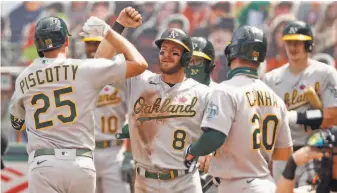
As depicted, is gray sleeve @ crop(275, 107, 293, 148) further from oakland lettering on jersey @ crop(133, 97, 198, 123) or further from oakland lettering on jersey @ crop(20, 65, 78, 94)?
oakland lettering on jersey @ crop(20, 65, 78, 94)

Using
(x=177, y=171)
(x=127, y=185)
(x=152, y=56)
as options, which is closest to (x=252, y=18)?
(x=152, y=56)

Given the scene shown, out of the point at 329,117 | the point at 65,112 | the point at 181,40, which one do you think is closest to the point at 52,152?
the point at 65,112

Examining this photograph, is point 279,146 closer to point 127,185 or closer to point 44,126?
point 44,126

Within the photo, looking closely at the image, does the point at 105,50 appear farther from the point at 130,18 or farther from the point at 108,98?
the point at 108,98

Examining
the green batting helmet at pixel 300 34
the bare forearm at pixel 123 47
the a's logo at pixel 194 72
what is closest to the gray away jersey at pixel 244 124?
the bare forearm at pixel 123 47

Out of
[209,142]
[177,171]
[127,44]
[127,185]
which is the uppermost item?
[127,44]

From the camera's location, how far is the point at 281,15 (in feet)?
50.1

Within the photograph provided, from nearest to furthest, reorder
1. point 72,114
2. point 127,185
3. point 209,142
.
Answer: point 209,142, point 72,114, point 127,185

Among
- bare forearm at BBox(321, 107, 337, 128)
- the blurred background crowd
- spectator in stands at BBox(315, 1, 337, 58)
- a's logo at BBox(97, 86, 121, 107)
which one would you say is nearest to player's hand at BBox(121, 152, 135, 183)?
a's logo at BBox(97, 86, 121, 107)

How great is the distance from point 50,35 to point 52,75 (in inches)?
14.0

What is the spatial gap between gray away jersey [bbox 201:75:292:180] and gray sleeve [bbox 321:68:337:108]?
7.90 feet

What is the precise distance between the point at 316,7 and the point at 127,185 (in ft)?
21.2

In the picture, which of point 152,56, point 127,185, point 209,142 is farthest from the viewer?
point 152,56

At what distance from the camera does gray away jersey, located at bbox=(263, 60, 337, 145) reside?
9391 millimetres
